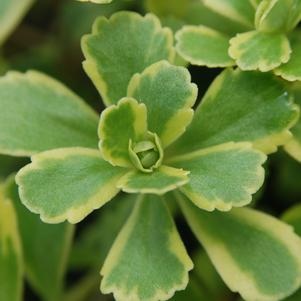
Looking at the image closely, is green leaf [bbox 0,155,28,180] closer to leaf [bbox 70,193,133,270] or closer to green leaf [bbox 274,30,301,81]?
leaf [bbox 70,193,133,270]

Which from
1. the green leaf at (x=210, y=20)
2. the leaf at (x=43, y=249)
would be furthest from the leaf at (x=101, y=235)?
the green leaf at (x=210, y=20)

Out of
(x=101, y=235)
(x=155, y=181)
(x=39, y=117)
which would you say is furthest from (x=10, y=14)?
(x=155, y=181)

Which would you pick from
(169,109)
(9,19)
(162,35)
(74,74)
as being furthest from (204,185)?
(74,74)

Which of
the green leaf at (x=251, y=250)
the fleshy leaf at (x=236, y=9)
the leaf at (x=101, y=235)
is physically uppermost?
the fleshy leaf at (x=236, y=9)

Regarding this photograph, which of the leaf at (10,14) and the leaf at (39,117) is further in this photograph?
the leaf at (10,14)

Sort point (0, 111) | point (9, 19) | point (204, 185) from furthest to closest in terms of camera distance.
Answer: point (9, 19), point (0, 111), point (204, 185)

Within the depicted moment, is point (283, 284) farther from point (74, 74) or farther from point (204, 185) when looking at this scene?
point (74, 74)

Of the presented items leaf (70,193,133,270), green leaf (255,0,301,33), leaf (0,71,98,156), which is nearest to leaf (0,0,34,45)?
leaf (0,71,98,156)

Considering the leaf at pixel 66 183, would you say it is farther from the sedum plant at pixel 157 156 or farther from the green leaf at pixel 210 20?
the green leaf at pixel 210 20
